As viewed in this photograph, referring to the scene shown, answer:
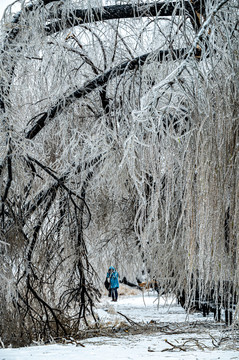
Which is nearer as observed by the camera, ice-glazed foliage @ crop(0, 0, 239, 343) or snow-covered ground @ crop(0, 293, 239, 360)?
ice-glazed foliage @ crop(0, 0, 239, 343)

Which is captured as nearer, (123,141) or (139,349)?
(123,141)

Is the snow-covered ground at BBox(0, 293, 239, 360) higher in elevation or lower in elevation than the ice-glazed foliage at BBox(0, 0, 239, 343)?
lower

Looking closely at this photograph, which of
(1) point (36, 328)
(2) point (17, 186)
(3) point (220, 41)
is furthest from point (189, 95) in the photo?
(1) point (36, 328)

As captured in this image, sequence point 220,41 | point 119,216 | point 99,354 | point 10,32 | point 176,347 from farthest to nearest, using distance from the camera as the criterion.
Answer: point 119,216
point 176,347
point 99,354
point 10,32
point 220,41

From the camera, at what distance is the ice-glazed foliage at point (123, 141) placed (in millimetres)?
2848

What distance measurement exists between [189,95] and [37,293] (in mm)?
3729

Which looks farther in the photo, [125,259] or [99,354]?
[125,259]

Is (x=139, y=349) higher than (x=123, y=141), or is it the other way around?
(x=123, y=141)

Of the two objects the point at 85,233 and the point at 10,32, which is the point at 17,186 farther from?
the point at 85,233

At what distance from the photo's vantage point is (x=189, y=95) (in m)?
2.88

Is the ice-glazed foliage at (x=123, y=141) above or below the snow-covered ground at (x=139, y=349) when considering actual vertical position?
above

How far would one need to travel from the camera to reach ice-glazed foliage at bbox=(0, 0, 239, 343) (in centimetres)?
285

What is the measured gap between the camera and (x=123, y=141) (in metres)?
A: 4.19

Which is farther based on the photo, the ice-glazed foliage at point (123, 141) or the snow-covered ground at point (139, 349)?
the snow-covered ground at point (139, 349)
